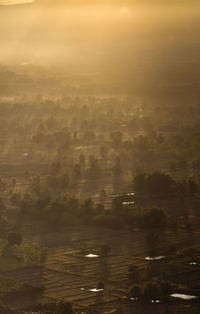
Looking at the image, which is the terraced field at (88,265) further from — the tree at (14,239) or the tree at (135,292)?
the tree at (14,239)

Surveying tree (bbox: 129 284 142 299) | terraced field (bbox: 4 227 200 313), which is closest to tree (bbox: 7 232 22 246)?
terraced field (bbox: 4 227 200 313)

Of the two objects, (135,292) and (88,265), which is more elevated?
(135,292)

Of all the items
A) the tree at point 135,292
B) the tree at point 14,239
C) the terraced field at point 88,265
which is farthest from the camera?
the tree at point 14,239

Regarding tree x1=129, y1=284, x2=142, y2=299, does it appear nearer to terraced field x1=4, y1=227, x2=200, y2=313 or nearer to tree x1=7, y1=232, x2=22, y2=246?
terraced field x1=4, y1=227, x2=200, y2=313

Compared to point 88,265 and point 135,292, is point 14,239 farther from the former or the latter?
point 135,292

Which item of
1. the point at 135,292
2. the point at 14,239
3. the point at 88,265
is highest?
the point at 135,292

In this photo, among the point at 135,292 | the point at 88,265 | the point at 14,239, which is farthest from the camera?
the point at 14,239

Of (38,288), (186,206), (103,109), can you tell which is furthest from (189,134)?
(38,288)

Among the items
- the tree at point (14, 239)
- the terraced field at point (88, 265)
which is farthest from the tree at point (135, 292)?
the tree at point (14, 239)

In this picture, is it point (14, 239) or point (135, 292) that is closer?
point (135, 292)

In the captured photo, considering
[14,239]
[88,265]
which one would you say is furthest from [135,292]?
[14,239]

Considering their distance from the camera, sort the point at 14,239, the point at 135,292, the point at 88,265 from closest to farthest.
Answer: the point at 135,292
the point at 88,265
the point at 14,239

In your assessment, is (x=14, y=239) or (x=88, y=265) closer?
(x=88, y=265)
